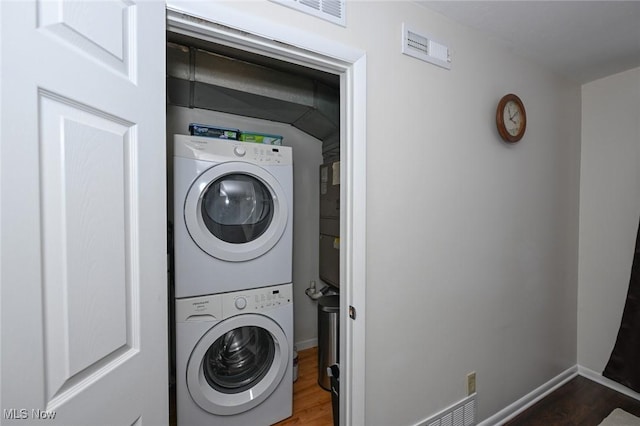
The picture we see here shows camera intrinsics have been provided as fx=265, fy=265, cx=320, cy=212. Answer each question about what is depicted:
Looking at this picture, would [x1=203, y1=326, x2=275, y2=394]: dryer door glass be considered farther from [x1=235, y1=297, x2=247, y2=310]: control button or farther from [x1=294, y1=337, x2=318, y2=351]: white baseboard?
[x1=294, y1=337, x2=318, y2=351]: white baseboard

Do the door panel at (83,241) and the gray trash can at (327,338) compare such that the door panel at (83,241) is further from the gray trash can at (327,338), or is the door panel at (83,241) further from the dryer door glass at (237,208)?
the gray trash can at (327,338)

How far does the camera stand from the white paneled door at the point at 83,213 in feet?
1.45

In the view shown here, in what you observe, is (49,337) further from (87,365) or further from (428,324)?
(428,324)

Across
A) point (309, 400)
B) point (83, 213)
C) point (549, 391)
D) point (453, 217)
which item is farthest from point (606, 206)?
point (83, 213)

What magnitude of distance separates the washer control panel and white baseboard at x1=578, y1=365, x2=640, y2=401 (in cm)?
245

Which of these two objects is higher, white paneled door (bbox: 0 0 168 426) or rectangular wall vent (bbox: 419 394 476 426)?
white paneled door (bbox: 0 0 168 426)

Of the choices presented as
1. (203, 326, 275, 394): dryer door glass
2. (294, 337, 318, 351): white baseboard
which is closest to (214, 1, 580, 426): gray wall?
(203, 326, 275, 394): dryer door glass

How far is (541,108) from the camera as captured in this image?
1.82m

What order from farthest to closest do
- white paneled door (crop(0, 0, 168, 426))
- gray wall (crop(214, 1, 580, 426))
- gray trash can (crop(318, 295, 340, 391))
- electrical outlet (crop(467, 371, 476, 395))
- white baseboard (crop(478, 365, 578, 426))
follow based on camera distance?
gray trash can (crop(318, 295, 340, 391)) < white baseboard (crop(478, 365, 578, 426)) < electrical outlet (crop(467, 371, 476, 395)) < gray wall (crop(214, 1, 580, 426)) < white paneled door (crop(0, 0, 168, 426))

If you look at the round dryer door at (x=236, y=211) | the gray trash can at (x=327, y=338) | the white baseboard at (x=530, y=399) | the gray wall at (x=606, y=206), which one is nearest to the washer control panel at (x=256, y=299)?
the round dryer door at (x=236, y=211)

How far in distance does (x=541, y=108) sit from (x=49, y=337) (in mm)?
2599

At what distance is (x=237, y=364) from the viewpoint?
66.9 inches

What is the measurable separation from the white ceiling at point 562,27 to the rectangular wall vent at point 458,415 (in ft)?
6.67

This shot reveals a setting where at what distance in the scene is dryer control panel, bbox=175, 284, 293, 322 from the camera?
1.43 metres
